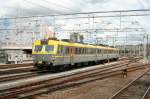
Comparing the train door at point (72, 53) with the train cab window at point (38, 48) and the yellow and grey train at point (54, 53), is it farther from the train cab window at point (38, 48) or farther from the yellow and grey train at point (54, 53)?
the train cab window at point (38, 48)

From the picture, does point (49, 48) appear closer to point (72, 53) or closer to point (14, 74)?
point (72, 53)

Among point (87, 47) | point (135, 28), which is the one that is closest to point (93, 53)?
point (87, 47)

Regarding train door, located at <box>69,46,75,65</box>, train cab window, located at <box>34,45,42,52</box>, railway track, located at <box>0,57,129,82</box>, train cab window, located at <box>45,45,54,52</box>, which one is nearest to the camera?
railway track, located at <box>0,57,129,82</box>

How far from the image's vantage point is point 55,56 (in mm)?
27750

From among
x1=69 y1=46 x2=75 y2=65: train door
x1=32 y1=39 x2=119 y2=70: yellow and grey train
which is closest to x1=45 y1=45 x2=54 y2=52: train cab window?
x1=32 y1=39 x2=119 y2=70: yellow and grey train

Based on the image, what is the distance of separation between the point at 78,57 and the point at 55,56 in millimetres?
6688

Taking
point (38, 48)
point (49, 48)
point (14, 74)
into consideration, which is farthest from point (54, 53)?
point (14, 74)

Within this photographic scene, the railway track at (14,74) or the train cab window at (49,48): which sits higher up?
the train cab window at (49,48)

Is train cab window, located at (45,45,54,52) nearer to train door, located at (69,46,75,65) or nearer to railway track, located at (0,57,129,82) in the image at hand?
railway track, located at (0,57,129,82)

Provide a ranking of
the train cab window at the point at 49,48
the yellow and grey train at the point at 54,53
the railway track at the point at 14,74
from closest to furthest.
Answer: the railway track at the point at 14,74, the yellow and grey train at the point at 54,53, the train cab window at the point at 49,48

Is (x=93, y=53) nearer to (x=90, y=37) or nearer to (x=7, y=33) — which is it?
(x=90, y=37)

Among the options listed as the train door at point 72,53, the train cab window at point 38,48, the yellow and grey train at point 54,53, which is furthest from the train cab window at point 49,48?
the train door at point 72,53

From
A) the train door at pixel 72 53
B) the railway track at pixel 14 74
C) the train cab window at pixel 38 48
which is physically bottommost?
the railway track at pixel 14 74

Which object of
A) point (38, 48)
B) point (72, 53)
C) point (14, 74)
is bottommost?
point (14, 74)
